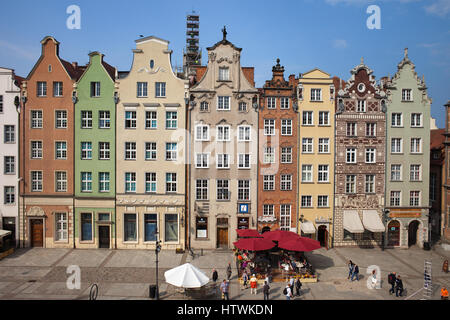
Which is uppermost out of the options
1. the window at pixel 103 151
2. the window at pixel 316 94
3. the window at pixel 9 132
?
the window at pixel 316 94

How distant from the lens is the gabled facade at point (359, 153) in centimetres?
3378

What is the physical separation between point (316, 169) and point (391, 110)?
9.82 m

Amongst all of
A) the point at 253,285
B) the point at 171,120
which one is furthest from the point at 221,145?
the point at 253,285

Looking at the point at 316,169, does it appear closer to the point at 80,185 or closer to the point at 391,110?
the point at 391,110

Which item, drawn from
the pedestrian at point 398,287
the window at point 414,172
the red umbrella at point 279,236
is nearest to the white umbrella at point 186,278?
the red umbrella at point 279,236

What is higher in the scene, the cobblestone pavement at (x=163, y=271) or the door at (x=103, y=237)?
the door at (x=103, y=237)

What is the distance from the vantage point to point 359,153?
34.0m

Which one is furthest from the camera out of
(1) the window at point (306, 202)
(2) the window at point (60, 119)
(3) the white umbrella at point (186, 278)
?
(1) the window at point (306, 202)

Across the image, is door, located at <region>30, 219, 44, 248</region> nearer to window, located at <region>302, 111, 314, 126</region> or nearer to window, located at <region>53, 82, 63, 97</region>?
window, located at <region>53, 82, 63, 97</region>

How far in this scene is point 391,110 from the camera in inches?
1340

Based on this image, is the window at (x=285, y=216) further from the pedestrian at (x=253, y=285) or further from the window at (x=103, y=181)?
the window at (x=103, y=181)

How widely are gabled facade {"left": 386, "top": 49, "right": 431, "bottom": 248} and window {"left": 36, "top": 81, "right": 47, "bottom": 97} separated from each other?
34.2m

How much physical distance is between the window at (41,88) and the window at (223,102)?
17.1 metres

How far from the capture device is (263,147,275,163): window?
3319 centimetres
